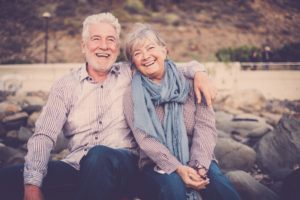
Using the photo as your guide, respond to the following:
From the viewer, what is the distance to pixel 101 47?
330 centimetres

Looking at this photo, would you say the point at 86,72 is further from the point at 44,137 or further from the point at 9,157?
the point at 9,157

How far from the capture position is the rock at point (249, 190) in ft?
12.4

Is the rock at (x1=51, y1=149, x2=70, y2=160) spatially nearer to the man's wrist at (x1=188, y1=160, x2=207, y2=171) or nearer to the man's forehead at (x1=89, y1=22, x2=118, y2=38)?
the man's forehead at (x1=89, y1=22, x2=118, y2=38)

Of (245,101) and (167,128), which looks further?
(245,101)

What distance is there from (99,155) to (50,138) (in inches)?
21.1

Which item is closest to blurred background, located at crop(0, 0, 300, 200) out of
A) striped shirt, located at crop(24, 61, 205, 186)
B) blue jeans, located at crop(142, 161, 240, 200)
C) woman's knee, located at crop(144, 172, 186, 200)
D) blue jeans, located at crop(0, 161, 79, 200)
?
blue jeans, located at crop(142, 161, 240, 200)

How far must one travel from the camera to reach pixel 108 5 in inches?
966

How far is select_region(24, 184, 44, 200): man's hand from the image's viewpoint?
8.75ft

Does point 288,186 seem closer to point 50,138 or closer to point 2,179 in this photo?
point 50,138

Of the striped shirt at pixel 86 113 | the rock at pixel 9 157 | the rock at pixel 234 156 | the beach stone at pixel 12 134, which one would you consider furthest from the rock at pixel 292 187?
the beach stone at pixel 12 134

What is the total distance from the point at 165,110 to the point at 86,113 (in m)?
0.63

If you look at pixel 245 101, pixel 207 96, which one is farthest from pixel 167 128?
pixel 245 101

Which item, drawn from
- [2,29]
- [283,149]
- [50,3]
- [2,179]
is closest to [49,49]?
[2,29]

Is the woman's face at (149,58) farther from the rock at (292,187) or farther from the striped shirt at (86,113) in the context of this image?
the rock at (292,187)
